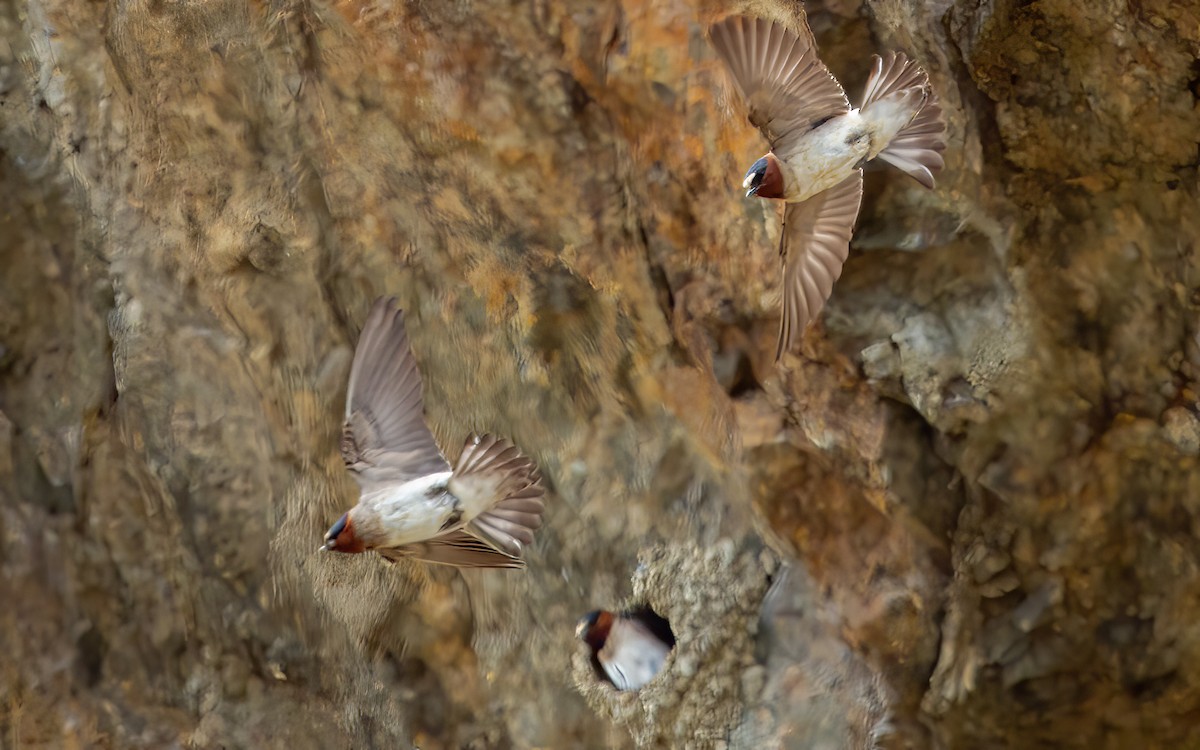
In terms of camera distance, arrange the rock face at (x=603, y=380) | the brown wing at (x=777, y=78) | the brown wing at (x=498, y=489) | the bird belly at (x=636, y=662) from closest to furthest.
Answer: the brown wing at (x=777, y=78)
the brown wing at (x=498, y=489)
the rock face at (x=603, y=380)
the bird belly at (x=636, y=662)

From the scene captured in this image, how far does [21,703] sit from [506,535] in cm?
118

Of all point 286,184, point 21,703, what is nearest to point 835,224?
point 286,184

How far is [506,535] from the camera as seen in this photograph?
3.97 ft

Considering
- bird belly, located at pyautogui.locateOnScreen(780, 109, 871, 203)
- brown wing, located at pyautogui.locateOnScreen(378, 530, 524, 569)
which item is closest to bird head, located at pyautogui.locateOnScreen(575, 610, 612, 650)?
brown wing, located at pyautogui.locateOnScreen(378, 530, 524, 569)

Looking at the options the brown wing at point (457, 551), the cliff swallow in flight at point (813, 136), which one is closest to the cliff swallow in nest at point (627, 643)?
the brown wing at point (457, 551)

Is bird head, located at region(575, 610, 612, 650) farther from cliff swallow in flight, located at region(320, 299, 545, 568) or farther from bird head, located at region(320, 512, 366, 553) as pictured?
bird head, located at region(320, 512, 366, 553)

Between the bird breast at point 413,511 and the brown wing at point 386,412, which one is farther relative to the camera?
the brown wing at point 386,412

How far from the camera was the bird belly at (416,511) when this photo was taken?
1.19 metres

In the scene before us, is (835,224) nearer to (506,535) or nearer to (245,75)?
(506,535)

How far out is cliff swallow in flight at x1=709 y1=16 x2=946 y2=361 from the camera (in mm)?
992

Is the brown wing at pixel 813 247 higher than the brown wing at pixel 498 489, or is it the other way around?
the brown wing at pixel 813 247

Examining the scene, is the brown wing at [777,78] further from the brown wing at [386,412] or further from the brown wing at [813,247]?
the brown wing at [386,412]

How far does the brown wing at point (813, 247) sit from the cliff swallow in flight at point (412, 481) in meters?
0.30

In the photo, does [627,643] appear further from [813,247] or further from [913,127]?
[913,127]
